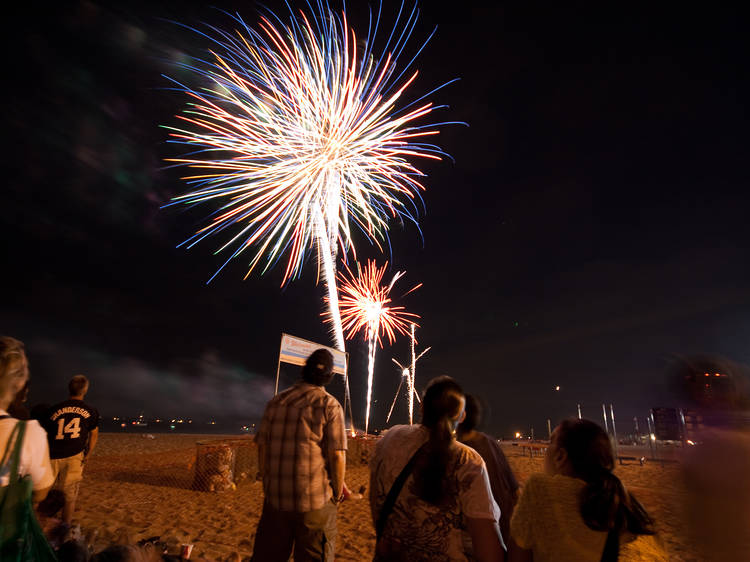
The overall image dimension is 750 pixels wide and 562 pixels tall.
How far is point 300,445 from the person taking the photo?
2.80m

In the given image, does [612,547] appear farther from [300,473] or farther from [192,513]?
[192,513]

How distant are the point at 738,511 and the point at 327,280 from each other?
17142 mm

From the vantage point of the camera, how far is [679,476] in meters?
2.30

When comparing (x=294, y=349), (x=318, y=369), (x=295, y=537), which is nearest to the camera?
(x=295, y=537)

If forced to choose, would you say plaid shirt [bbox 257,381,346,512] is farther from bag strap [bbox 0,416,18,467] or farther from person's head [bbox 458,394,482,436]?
bag strap [bbox 0,416,18,467]

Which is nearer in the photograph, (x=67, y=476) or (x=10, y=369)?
(x=10, y=369)

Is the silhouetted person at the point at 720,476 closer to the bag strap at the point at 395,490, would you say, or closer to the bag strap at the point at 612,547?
the bag strap at the point at 612,547

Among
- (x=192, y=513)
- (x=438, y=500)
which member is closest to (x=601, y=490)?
(x=438, y=500)

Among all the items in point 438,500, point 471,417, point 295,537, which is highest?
point 471,417

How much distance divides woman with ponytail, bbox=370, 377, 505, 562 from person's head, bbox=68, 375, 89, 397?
14.8ft

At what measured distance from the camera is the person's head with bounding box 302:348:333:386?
309 centimetres

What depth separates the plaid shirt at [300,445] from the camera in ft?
8.92

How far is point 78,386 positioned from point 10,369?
3.52m

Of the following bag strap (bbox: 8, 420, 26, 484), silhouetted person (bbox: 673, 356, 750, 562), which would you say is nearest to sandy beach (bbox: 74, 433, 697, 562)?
silhouetted person (bbox: 673, 356, 750, 562)
